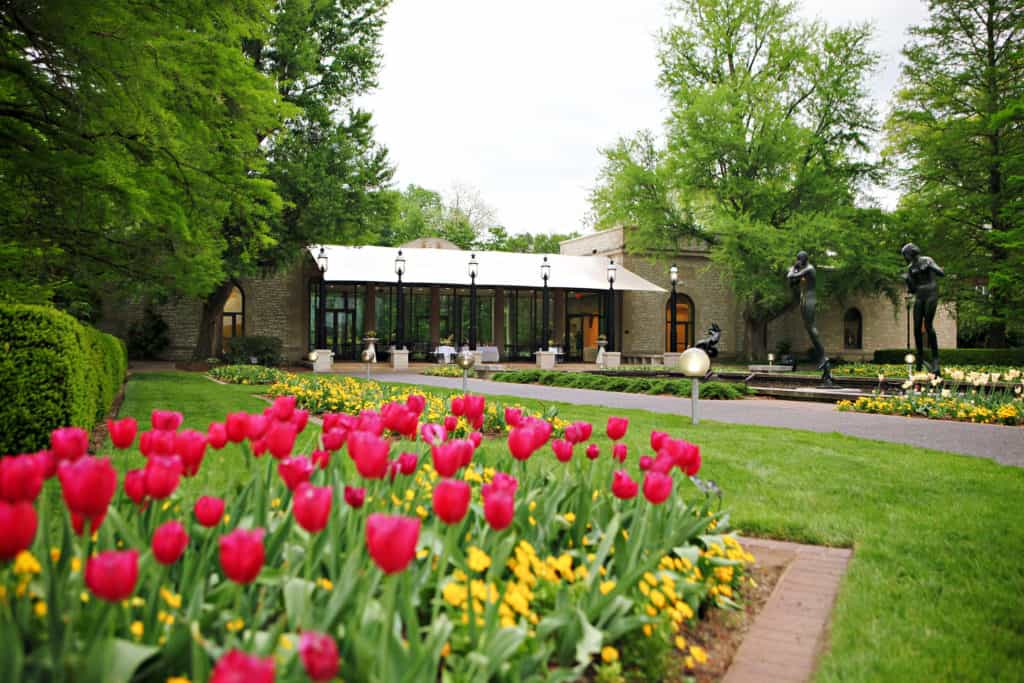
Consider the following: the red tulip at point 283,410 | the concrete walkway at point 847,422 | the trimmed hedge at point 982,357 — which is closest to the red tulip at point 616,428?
the red tulip at point 283,410

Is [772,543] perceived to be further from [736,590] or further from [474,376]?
[474,376]

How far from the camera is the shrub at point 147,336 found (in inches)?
1009

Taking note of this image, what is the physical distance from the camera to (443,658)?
2.04 m

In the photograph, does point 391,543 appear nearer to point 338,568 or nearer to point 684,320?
point 338,568

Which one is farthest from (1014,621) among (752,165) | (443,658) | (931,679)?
(752,165)

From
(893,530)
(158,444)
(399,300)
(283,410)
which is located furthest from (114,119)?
(399,300)

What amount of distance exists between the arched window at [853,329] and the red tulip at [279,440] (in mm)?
37971

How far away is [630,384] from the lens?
14.8 metres

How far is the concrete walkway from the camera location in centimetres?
701

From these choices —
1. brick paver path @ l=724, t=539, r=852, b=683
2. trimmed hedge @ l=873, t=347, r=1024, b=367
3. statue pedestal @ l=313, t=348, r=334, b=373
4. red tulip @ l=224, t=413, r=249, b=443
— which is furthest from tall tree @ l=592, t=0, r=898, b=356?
red tulip @ l=224, t=413, r=249, b=443

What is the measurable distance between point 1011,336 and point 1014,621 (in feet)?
106

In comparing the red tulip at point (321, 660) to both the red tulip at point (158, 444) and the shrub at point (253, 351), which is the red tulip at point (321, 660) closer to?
the red tulip at point (158, 444)

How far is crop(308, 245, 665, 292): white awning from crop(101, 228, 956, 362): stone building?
0.06 metres

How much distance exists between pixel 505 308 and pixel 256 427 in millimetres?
28293
